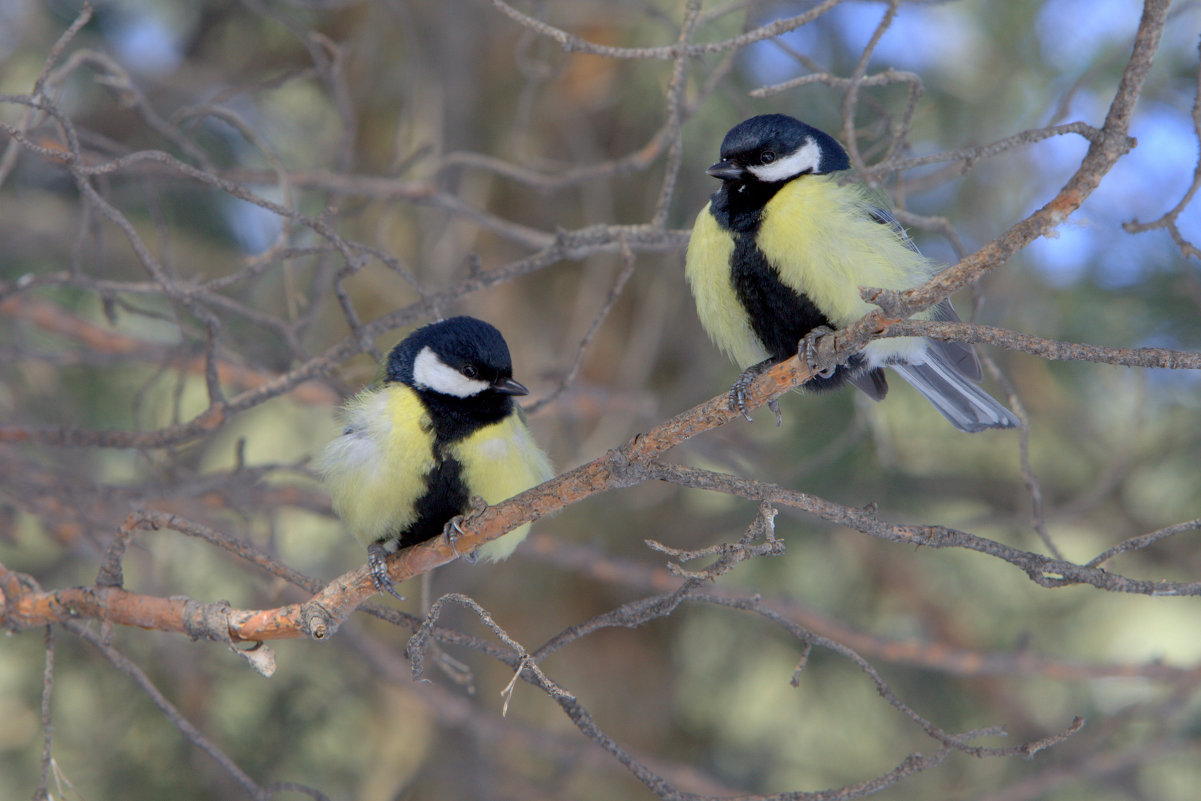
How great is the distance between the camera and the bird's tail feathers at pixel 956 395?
2.50 metres

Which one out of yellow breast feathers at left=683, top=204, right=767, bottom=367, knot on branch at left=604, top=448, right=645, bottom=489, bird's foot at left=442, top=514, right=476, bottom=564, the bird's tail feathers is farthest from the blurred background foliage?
knot on branch at left=604, top=448, right=645, bottom=489

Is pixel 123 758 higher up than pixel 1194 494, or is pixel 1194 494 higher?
pixel 1194 494

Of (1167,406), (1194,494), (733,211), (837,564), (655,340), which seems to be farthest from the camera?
(837,564)

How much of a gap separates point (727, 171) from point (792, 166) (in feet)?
0.56

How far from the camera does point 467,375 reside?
2.49m

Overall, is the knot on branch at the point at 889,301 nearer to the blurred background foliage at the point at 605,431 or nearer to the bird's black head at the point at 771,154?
the bird's black head at the point at 771,154

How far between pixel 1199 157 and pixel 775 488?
3.06ft

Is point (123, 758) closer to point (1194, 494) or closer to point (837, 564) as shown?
point (837, 564)

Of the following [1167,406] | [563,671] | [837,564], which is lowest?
[563,671]

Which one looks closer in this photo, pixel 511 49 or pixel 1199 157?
pixel 1199 157

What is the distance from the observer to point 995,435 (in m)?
4.35

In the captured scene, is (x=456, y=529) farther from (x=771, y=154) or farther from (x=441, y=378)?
(x=771, y=154)

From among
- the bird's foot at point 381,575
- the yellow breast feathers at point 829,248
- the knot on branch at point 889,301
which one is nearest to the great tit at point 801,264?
the yellow breast feathers at point 829,248

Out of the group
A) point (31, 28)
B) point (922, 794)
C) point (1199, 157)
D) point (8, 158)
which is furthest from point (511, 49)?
point (922, 794)
